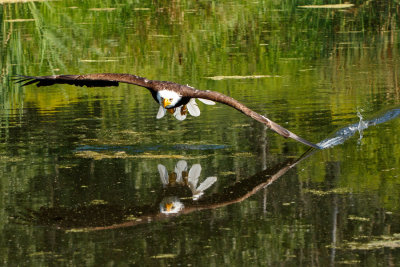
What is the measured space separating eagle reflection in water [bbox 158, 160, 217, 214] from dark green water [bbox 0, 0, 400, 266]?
2 centimetres

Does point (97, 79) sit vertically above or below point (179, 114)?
above

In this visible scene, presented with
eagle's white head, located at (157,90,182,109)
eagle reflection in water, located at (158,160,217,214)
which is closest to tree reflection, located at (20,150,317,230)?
eagle reflection in water, located at (158,160,217,214)

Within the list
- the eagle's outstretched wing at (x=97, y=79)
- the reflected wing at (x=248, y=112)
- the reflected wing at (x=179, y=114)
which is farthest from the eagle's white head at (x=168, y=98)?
the reflected wing at (x=248, y=112)

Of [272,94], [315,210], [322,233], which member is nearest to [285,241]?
[322,233]

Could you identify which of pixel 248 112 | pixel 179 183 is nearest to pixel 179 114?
pixel 248 112

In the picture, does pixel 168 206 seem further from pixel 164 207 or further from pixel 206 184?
pixel 206 184

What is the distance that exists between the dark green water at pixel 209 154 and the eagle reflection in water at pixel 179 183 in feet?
0.05

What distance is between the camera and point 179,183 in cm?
681

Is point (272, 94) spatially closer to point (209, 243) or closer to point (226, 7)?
point (209, 243)

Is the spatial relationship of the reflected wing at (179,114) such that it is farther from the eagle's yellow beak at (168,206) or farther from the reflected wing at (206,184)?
the eagle's yellow beak at (168,206)

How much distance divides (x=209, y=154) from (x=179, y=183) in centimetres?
91

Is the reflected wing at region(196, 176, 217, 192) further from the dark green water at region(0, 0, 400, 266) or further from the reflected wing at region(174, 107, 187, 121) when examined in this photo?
the reflected wing at region(174, 107, 187, 121)

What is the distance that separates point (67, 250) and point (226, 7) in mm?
13328

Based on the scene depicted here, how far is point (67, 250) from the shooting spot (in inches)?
209
